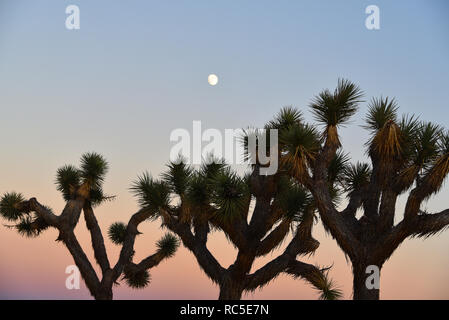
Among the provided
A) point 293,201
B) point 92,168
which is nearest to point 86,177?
point 92,168

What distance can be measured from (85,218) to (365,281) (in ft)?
30.3

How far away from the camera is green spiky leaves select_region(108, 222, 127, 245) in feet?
66.6

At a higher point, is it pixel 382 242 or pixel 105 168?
pixel 105 168

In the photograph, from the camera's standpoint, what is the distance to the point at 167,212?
15.0 m

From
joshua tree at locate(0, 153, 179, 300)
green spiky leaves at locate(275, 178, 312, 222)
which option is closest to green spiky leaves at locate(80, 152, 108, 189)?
joshua tree at locate(0, 153, 179, 300)

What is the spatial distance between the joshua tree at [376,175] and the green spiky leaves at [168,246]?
24.3 feet

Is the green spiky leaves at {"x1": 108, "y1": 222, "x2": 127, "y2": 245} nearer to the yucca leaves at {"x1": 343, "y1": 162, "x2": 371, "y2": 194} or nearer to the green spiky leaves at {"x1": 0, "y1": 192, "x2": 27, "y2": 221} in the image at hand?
the green spiky leaves at {"x1": 0, "y1": 192, "x2": 27, "y2": 221}

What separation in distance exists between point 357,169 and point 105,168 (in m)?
7.50

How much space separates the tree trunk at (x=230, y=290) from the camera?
14.7 meters

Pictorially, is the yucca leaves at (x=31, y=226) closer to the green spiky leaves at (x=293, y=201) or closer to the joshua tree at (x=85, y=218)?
the joshua tree at (x=85, y=218)

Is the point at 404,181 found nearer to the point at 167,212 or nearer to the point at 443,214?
the point at 443,214

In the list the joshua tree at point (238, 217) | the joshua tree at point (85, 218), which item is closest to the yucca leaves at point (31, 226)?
the joshua tree at point (85, 218)
